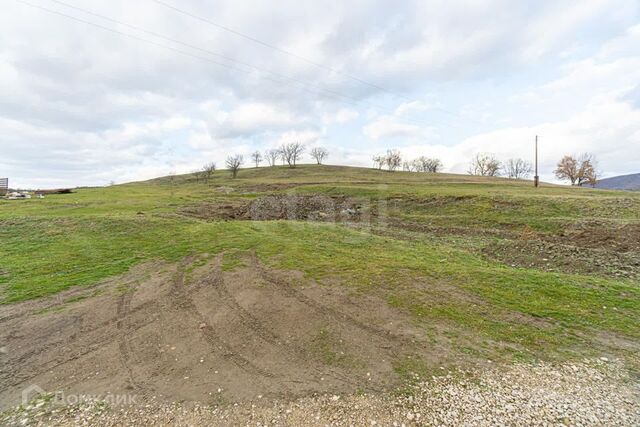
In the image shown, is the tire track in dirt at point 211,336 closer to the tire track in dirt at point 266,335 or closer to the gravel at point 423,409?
the tire track in dirt at point 266,335

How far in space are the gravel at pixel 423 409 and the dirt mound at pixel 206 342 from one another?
0.30 metres

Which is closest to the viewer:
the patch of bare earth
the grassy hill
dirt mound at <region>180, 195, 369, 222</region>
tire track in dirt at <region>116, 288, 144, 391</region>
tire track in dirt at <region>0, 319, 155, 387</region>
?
tire track in dirt at <region>116, 288, 144, 391</region>

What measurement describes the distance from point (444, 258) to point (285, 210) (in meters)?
17.1

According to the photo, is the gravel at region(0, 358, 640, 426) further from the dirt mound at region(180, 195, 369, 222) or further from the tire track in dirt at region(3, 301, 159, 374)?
the dirt mound at region(180, 195, 369, 222)

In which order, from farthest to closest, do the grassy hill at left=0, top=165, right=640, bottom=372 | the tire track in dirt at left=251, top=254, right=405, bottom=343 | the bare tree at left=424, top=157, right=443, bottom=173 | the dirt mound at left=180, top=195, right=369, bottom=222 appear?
1. the bare tree at left=424, top=157, right=443, bottom=173
2. the dirt mound at left=180, top=195, right=369, bottom=222
3. the grassy hill at left=0, top=165, right=640, bottom=372
4. the tire track in dirt at left=251, top=254, right=405, bottom=343

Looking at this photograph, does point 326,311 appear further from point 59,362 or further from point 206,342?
point 59,362

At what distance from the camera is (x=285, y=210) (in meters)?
27.1

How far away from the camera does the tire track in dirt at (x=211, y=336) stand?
17.7 ft

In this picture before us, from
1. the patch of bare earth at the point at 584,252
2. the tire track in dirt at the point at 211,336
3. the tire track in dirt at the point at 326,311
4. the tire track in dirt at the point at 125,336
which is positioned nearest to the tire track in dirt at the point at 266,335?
the tire track in dirt at the point at 211,336

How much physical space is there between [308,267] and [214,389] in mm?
6273

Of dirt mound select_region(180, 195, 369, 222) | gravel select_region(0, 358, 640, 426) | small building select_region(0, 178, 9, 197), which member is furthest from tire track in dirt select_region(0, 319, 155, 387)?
small building select_region(0, 178, 9, 197)

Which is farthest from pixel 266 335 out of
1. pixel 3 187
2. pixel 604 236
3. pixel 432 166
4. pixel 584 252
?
pixel 432 166

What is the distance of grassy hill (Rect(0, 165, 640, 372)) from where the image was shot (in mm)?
6699

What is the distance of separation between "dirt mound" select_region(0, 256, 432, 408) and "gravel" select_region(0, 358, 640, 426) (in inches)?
11.6
